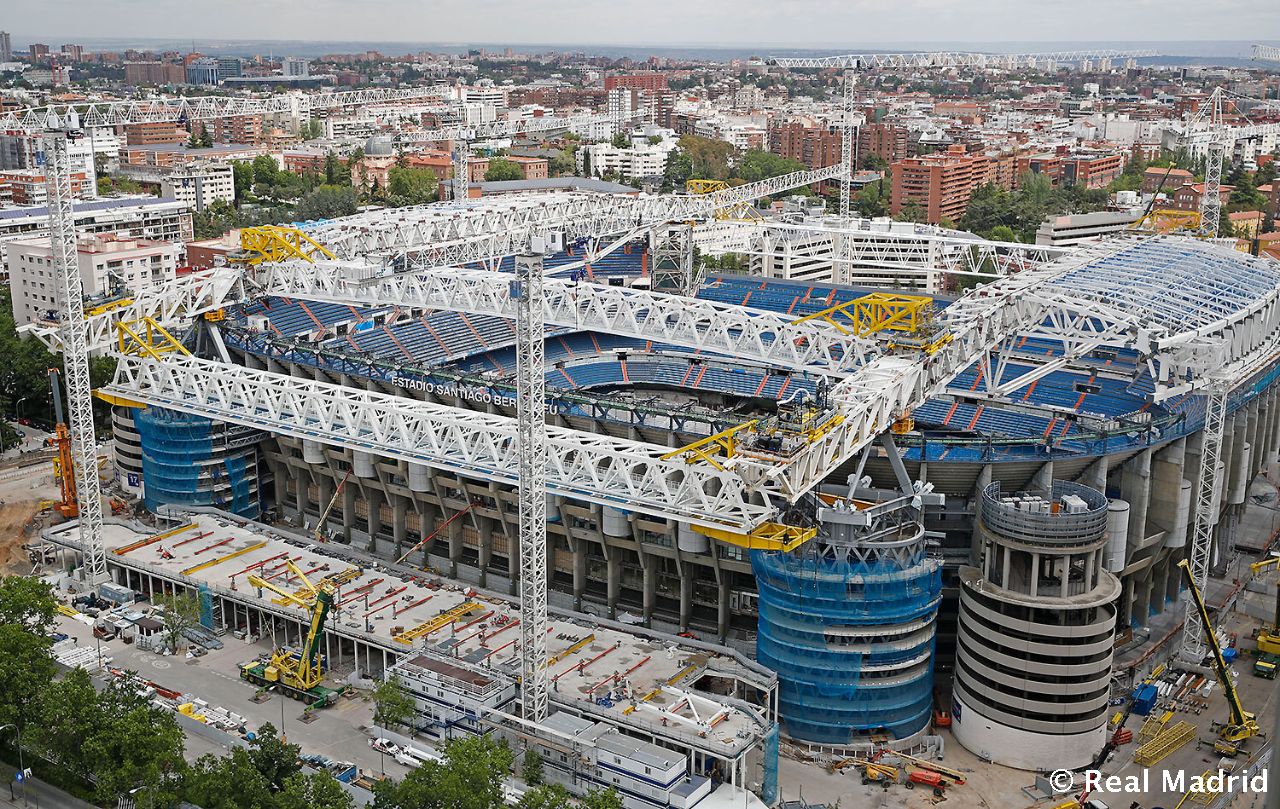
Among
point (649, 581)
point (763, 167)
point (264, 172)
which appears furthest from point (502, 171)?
point (649, 581)

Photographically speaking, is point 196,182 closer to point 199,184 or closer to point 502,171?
point 199,184

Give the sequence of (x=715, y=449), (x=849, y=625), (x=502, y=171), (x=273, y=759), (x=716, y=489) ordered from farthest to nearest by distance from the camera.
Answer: (x=502, y=171)
(x=716, y=489)
(x=715, y=449)
(x=849, y=625)
(x=273, y=759)

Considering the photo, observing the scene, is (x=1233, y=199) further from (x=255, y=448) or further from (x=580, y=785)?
(x=580, y=785)

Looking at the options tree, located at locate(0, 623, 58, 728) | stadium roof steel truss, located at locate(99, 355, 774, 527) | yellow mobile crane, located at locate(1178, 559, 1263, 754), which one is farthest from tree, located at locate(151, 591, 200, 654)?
yellow mobile crane, located at locate(1178, 559, 1263, 754)

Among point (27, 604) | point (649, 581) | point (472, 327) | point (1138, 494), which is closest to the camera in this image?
point (27, 604)

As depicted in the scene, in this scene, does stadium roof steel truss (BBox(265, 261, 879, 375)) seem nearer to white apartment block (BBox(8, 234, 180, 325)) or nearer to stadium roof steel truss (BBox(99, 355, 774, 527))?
stadium roof steel truss (BBox(99, 355, 774, 527))

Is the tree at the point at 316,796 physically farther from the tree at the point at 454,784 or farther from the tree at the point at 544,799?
the tree at the point at 544,799
